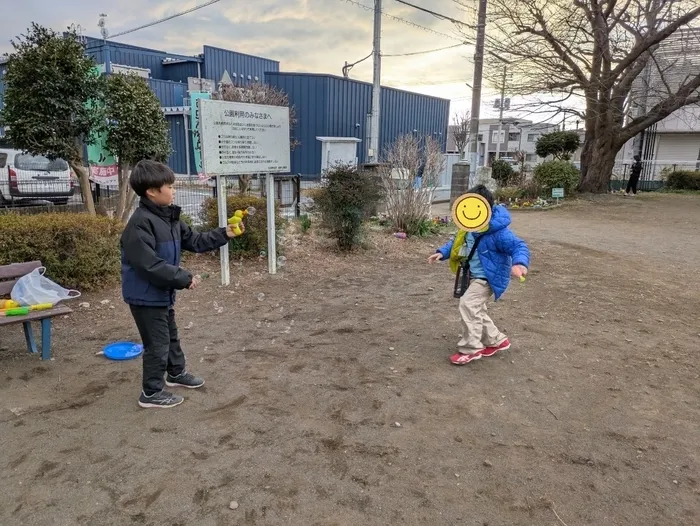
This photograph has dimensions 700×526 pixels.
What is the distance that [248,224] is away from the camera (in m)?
7.00

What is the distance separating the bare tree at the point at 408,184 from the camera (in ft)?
29.9

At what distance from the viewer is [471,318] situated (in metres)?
3.94

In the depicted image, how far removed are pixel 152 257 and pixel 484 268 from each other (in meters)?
2.33

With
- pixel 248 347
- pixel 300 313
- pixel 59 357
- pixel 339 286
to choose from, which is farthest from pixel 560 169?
pixel 59 357

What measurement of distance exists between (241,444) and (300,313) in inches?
97.1

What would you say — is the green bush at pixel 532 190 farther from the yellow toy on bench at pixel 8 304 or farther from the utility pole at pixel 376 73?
the yellow toy on bench at pixel 8 304

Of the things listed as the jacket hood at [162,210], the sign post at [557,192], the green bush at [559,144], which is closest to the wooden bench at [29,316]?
the jacket hood at [162,210]

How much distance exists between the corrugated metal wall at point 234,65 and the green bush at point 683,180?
1859cm

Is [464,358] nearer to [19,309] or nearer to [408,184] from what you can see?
[19,309]

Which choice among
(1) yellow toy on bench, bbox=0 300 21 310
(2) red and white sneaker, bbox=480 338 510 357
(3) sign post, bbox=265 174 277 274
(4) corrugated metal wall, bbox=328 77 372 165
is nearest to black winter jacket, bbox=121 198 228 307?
(1) yellow toy on bench, bbox=0 300 21 310

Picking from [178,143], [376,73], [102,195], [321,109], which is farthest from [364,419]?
[178,143]

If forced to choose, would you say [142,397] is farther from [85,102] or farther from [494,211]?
[85,102]

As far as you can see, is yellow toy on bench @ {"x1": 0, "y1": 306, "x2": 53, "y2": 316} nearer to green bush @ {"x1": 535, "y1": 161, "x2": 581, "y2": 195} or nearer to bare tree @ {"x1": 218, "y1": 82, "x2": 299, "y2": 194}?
bare tree @ {"x1": 218, "y1": 82, "x2": 299, "y2": 194}

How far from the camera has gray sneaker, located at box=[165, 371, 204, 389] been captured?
11.5ft
